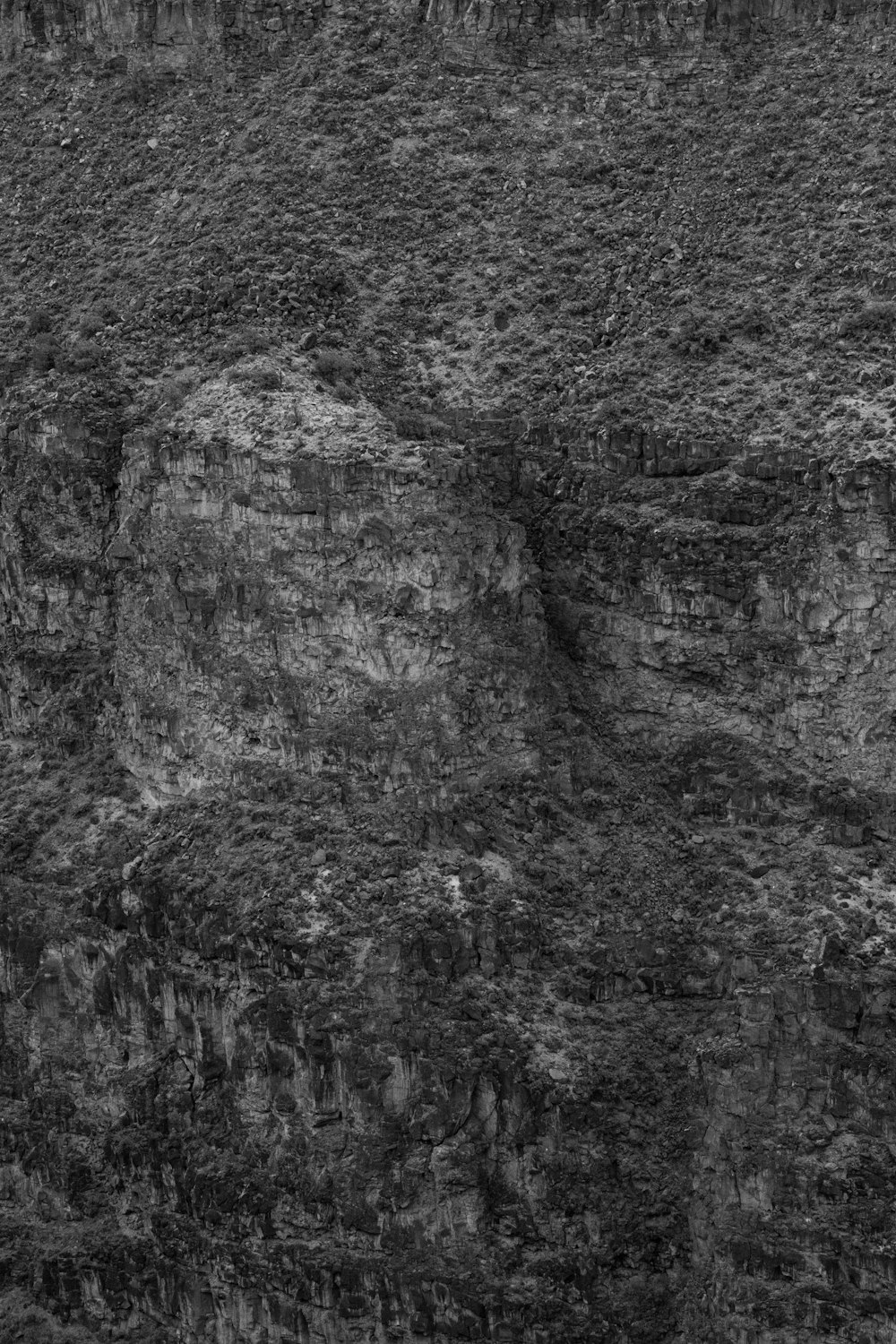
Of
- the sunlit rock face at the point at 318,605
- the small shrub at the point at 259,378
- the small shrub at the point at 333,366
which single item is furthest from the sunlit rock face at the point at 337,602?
the small shrub at the point at 333,366

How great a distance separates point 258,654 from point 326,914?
26.0ft

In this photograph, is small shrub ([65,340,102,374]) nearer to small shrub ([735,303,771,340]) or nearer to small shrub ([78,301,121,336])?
small shrub ([78,301,121,336])

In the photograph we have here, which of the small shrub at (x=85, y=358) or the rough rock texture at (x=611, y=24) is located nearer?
the small shrub at (x=85, y=358)

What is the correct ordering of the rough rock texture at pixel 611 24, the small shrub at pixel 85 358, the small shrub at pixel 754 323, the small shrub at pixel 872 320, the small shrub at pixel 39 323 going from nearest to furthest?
1. the small shrub at pixel 872 320
2. the small shrub at pixel 754 323
3. the small shrub at pixel 85 358
4. the rough rock texture at pixel 611 24
5. the small shrub at pixel 39 323

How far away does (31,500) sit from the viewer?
86375mm

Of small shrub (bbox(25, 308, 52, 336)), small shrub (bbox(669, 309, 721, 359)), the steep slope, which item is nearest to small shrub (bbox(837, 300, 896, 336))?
the steep slope

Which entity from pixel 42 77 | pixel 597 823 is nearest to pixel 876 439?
pixel 597 823

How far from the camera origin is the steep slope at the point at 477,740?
250 ft

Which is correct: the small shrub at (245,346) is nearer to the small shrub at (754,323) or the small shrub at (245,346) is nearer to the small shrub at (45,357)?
the small shrub at (45,357)

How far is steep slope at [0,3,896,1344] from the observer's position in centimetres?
7619

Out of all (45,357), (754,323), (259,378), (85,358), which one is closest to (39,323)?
(45,357)

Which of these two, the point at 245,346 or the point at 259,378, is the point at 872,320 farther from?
the point at 245,346

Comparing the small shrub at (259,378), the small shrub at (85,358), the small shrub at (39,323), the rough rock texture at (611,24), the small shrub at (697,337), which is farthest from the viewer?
the small shrub at (39,323)

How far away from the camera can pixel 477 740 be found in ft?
262
